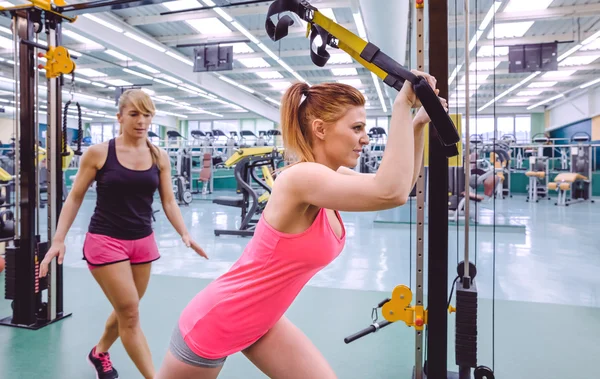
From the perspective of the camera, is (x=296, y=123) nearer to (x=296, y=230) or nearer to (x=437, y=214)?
(x=296, y=230)

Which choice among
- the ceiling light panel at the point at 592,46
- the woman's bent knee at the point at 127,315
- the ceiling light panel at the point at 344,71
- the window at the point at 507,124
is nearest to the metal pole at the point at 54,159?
the woman's bent knee at the point at 127,315

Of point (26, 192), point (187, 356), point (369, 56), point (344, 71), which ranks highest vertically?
point (344, 71)

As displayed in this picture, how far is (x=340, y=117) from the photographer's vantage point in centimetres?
114

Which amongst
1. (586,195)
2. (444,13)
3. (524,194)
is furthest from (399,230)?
(524,194)

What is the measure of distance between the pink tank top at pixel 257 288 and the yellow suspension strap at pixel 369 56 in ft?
1.19

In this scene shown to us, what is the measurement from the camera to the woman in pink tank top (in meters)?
0.98

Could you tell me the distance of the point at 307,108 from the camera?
46.6 inches

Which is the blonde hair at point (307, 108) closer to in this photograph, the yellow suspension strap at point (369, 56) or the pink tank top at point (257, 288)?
the yellow suspension strap at point (369, 56)

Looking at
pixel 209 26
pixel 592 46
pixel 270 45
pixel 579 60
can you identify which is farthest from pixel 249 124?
pixel 592 46

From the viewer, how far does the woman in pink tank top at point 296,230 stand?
978 millimetres

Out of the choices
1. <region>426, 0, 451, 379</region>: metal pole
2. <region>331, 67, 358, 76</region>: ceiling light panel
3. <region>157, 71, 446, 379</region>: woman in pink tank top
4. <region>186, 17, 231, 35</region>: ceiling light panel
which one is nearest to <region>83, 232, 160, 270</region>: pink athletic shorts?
<region>157, 71, 446, 379</region>: woman in pink tank top

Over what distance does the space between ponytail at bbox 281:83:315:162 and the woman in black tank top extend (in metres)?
1.03

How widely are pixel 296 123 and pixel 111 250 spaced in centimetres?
114

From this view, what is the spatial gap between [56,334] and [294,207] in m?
2.40
